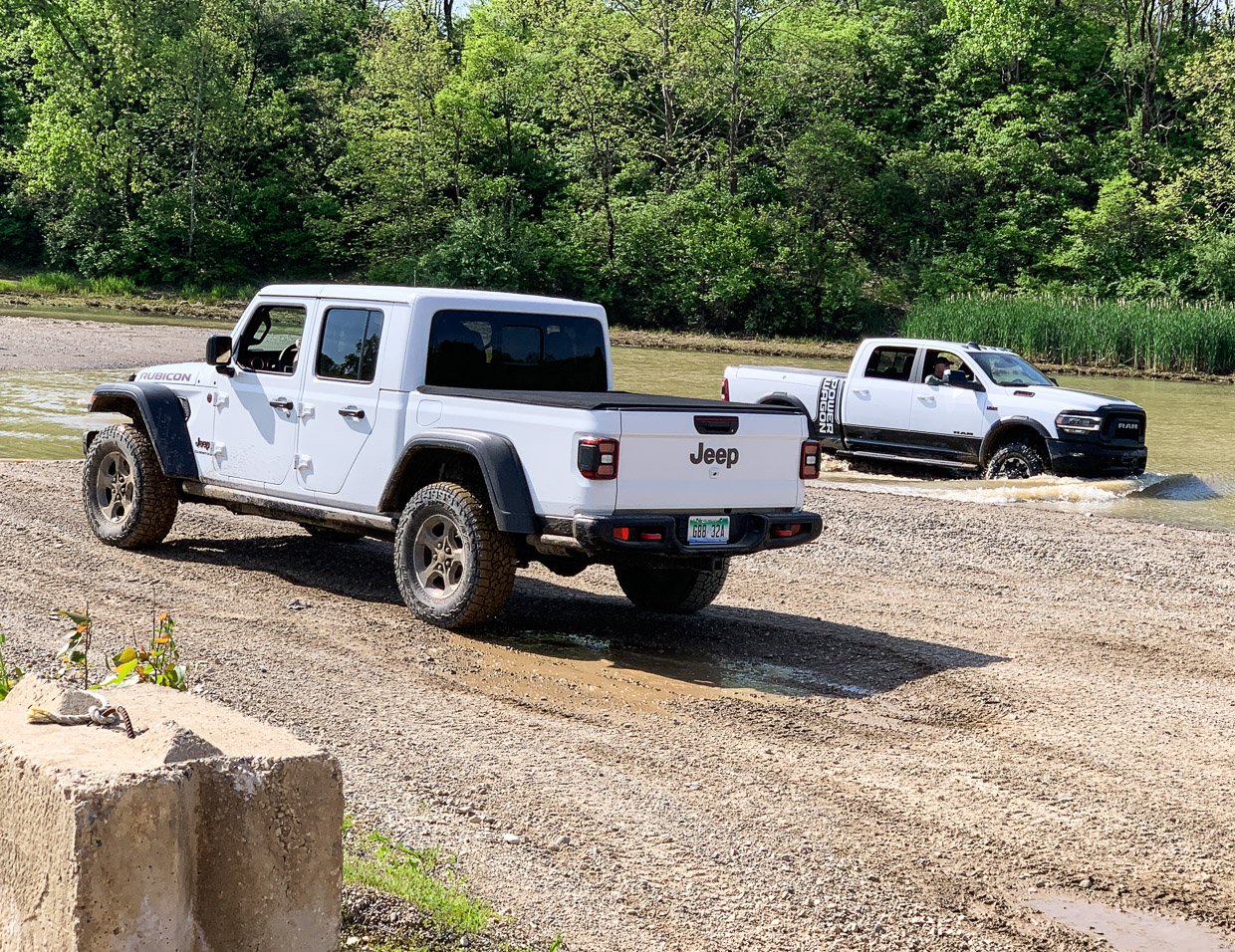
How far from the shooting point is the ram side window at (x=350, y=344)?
9641mm

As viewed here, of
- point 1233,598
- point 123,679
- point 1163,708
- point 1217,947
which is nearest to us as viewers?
point 123,679

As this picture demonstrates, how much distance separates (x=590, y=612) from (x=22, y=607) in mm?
3693

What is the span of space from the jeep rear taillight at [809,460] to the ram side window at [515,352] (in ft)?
5.74

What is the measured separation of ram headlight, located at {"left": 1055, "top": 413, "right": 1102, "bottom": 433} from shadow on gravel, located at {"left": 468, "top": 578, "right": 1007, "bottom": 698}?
31.2ft

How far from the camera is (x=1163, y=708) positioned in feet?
25.7

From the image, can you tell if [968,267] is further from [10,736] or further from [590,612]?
[10,736]

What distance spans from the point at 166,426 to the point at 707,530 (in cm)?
463

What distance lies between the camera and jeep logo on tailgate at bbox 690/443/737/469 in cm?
857

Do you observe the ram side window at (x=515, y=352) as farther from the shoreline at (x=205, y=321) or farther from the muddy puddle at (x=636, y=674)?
the shoreline at (x=205, y=321)

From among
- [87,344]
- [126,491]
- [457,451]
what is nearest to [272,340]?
[126,491]

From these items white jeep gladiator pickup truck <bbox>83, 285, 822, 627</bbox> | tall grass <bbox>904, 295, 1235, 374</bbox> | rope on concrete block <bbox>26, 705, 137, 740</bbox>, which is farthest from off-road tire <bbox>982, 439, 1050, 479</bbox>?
tall grass <bbox>904, 295, 1235, 374</bbox>

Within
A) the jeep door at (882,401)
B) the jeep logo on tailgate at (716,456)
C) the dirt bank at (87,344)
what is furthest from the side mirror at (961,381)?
the dirt bank at (87,344)

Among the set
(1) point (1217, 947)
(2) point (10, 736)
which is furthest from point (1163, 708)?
(2) point (10, 736)

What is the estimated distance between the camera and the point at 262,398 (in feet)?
33.9
